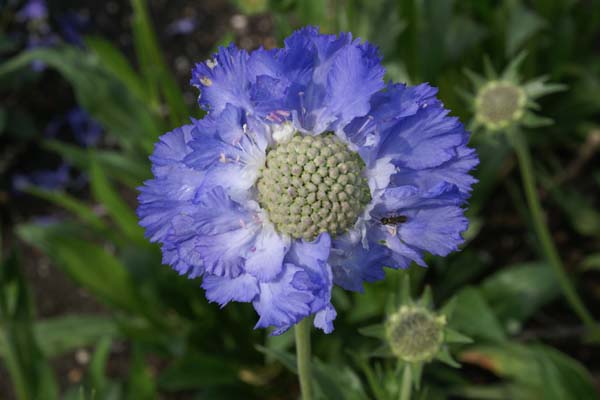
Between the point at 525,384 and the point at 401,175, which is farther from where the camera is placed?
the point at 525,384

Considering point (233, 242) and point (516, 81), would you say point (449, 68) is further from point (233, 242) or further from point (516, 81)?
point (233, 242)

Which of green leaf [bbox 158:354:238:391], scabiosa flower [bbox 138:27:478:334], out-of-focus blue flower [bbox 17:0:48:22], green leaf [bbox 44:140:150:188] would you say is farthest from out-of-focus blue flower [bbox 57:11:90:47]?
scabiosa flower [bbox 138:27:478:334]

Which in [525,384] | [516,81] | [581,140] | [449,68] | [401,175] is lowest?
[525,384]

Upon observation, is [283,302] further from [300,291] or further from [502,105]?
[502,105]

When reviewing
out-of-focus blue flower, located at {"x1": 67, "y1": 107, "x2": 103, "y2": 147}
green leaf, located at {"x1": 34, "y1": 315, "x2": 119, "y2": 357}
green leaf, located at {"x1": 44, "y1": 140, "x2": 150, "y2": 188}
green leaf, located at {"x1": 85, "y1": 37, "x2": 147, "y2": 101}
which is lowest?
green leaf, located at {"x1": 34, "y1": 315, "x2": 119, "y2": 357}

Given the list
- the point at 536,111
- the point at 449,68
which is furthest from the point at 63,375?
the point at 536,111

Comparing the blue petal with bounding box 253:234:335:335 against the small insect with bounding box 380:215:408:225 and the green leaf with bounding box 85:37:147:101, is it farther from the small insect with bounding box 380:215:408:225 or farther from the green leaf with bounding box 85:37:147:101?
the green leaf with bounding box 85:37:147:101
